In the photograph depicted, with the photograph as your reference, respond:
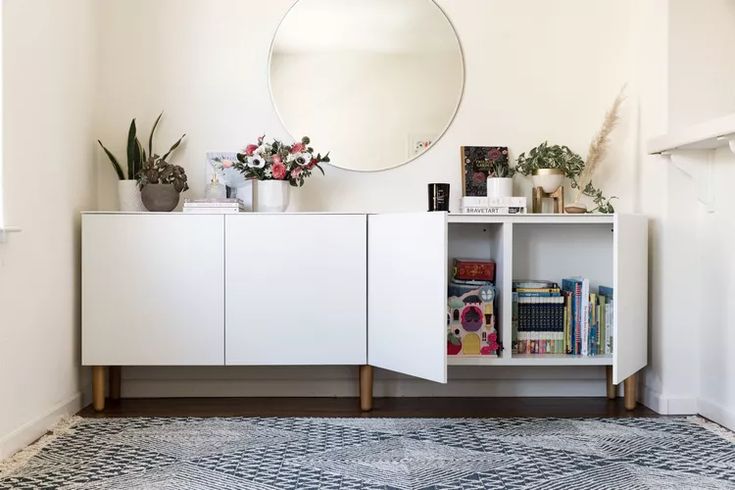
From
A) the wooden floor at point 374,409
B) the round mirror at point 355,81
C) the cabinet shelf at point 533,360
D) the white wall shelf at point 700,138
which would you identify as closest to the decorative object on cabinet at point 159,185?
the round mirror at point 355,81

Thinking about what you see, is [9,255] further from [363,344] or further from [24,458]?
[363,344]

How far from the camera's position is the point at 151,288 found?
2.66 metres

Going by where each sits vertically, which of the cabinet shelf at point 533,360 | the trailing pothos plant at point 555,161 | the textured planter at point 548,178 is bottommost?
the cabinet shelf at point 533,360

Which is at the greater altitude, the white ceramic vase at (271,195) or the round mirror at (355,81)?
the round mirror at (355,81)

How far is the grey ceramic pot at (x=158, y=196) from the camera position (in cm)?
277

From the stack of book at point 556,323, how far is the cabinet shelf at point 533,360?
0.05 m

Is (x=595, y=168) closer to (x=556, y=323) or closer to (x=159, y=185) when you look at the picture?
(x=556, y=323)

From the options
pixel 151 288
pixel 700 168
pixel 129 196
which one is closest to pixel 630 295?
pixel 700 168

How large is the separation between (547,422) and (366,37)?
1.70 meters

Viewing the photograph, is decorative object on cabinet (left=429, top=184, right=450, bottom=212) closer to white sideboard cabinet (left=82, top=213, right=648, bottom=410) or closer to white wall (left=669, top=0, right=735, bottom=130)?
white sideboard cabinet (left=82, top=213, right=648, bottom=410)

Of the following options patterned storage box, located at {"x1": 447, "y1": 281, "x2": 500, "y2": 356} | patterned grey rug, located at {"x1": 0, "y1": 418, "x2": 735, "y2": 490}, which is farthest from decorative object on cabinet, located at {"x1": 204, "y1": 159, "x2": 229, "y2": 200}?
patterned storage box, located at {"x1": 447, "y1": 281, "x2": 500, "y2": 356}

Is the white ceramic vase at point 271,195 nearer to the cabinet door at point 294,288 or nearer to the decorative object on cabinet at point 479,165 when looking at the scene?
the cabinet door at point 294,288

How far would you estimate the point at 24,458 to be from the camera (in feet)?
6.86

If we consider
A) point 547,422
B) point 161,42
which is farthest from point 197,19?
point 547,422
